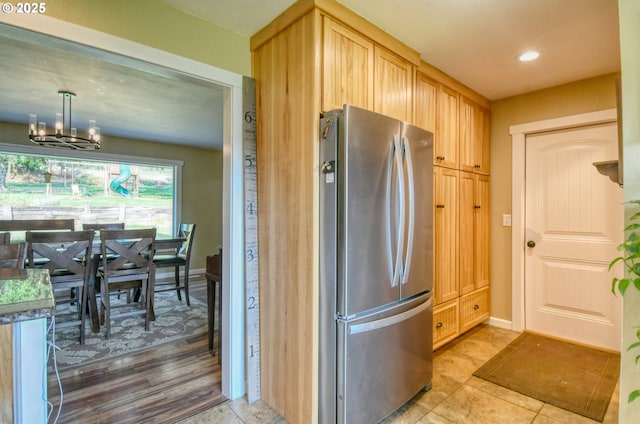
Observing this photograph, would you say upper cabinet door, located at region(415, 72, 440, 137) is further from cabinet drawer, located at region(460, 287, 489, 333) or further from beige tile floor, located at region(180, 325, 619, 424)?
beige tile floor, located at region(180, 325, 619, 424)

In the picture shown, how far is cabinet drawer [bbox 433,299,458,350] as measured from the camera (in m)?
2.59

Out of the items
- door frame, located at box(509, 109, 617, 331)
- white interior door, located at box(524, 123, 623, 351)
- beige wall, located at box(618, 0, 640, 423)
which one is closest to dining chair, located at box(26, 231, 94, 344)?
beige wall, located at box(618, 0, 640, 423)

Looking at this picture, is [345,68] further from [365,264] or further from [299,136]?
[365,264]

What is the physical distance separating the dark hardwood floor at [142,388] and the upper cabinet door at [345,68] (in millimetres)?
2012

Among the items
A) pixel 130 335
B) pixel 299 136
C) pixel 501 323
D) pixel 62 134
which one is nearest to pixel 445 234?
pixel 501 323

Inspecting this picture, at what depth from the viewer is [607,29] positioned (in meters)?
2.04

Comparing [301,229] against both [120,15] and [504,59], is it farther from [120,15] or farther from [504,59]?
[504,59]

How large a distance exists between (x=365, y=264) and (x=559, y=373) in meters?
1.99

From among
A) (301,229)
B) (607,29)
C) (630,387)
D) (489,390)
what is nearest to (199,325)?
(301,229)

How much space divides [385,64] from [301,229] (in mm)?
1254

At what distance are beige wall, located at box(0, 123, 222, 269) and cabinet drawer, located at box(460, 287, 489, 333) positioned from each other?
4347 mm

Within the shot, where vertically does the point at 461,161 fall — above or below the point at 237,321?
above

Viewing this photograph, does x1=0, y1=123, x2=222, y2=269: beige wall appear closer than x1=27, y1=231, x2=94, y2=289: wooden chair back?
No

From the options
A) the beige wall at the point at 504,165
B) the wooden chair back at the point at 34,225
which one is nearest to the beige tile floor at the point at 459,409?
the beige wall at the point at 504,165
